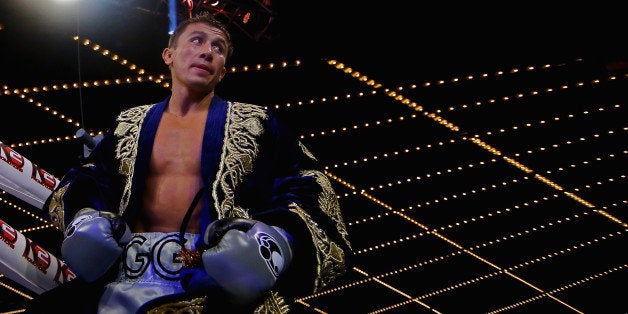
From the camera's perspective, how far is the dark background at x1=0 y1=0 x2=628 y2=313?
4836 mm

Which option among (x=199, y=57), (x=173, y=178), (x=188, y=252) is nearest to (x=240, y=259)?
(x=188, y=252)

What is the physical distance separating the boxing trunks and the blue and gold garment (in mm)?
72

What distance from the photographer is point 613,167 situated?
6.71 metres

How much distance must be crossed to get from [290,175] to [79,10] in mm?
2445

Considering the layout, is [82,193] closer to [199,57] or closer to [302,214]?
[199,57]

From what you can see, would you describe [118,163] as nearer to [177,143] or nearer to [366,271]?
[177,143]

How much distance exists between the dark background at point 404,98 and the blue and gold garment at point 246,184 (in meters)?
1.10

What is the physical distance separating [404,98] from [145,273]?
337 cm

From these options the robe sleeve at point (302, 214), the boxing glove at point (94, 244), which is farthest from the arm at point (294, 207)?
the boxing glove at point (94, 244)

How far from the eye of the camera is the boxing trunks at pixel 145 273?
2277mm

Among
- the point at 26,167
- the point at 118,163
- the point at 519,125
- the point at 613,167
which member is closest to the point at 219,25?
the point at 118,163

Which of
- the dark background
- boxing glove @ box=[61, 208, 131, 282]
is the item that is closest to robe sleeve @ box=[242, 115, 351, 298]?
boxing glove @ box=[61, 208, 131, 282]

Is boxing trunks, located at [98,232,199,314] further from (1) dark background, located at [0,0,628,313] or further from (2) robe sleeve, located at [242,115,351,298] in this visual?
(1) dark background, located at [0,0,628,313]

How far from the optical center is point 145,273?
2.34m
